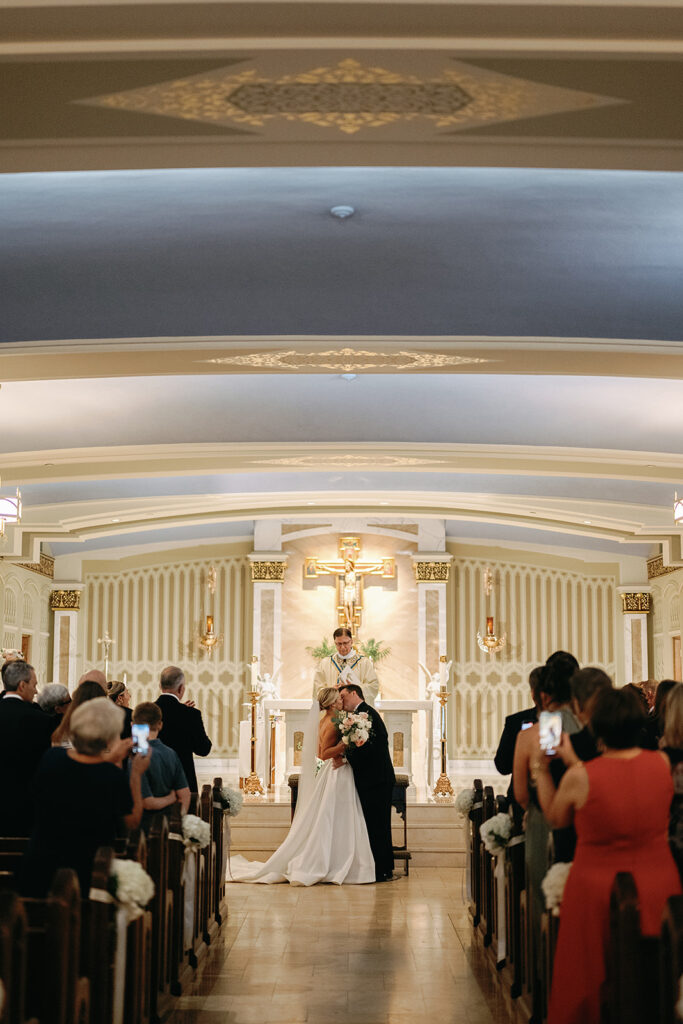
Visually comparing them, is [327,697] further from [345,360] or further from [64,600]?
[64,600]

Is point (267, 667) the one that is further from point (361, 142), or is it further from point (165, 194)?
point (361, 142)

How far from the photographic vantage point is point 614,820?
14.0 feet

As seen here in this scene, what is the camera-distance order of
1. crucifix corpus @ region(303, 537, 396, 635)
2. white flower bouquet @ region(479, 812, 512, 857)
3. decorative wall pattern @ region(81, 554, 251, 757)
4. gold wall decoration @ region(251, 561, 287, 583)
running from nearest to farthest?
white flower bouquet @ region(479, 812, 512, 857), crucifix corpus @ region(303, 537, 396, 635), gold wall decoration @ region(251, 561, 287, 583), decorative wall pattern @ region(81, 554, 251, 757)

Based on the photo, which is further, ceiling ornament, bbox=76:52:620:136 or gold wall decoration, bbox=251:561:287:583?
gold wall decoration, bbox=251:561:287:583

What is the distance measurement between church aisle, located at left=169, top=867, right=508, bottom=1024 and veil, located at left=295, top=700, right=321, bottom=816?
0.77 meters

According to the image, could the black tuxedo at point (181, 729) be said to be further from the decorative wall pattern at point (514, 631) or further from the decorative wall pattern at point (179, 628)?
the decorative wall pattern at point (514, 631)

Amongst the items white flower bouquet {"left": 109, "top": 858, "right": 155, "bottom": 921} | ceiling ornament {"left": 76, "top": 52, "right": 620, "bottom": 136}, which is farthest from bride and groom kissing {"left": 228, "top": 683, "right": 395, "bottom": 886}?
ceiling ornament {"left": 76, "top": 52, "right": 620, "bottom": 136}

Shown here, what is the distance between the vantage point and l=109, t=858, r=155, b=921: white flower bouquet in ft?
15.1

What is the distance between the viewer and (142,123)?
545 cm

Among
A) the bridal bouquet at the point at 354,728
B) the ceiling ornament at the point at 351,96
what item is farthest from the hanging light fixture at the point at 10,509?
the ceiling ornament at the point at 351,96

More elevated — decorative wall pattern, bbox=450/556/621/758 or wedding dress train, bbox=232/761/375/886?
decorative wall pattern, bbox=450/556/621/758

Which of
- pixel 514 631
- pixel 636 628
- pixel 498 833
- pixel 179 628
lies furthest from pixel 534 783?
pixel 179 628

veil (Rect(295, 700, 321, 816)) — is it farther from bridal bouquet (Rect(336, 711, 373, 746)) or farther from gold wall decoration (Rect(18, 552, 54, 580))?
gold wall decoration (Rect(18, 552, 54, 580))

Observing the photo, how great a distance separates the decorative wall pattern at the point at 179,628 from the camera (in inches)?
788
